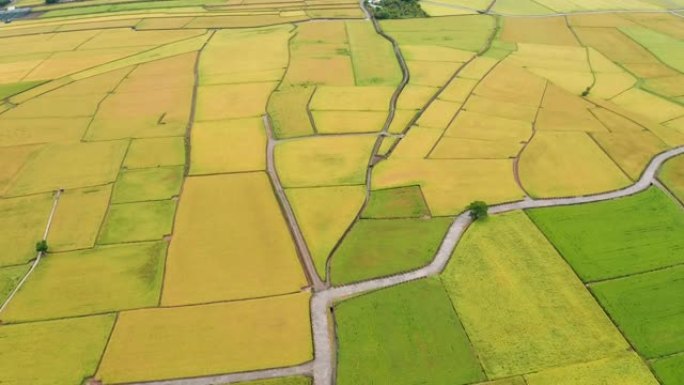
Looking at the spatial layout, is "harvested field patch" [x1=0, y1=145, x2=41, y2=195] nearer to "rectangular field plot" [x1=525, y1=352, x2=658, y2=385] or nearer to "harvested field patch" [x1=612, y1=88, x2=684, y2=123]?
"rectangular field plot" [x1=525, y1=352, x2=658, y2=385]

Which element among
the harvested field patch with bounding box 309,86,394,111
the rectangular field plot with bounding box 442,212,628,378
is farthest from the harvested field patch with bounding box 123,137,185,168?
the rectangular field plot with bounding box 442,212,628,378

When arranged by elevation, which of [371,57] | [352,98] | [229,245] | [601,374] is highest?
[371,57]

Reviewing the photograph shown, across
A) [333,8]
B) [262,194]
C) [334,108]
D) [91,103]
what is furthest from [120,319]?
[333,8]

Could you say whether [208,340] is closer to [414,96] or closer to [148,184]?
[148,184]

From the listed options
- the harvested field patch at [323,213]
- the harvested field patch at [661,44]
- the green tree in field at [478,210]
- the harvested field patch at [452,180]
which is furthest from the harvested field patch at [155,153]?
the harvested field patch at [661,44]

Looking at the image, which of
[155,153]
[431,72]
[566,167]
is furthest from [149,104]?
[566,167]

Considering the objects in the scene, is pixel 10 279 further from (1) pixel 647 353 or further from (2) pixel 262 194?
(1) pixel 647 353
